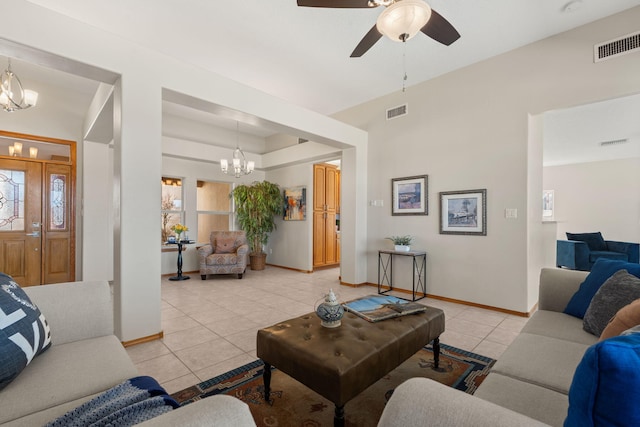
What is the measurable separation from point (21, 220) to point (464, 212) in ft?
22.1

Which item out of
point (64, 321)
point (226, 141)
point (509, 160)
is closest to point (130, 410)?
point (64, 321)

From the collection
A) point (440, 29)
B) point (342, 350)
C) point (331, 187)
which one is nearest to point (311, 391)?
point (342, 350)

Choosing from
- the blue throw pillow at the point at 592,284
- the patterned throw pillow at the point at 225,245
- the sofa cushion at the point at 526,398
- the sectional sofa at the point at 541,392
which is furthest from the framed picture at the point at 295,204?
the sofa cushion at the point at 526,398

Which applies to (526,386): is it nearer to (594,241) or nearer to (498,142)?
(498,142)

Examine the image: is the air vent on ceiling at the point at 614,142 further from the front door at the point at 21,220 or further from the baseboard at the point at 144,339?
the front door at the point at 21,220

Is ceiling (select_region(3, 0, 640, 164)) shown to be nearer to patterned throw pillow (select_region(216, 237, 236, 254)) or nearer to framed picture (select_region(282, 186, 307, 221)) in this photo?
framed picture (select_region(282, 186, 307, 221))

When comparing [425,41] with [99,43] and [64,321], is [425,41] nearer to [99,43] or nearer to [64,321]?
[99,43]

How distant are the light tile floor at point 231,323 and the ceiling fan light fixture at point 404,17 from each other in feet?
8.82

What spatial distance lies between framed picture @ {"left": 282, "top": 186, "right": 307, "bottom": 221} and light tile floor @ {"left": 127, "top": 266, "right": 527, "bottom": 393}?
178 cm

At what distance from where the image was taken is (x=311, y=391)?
199 cm

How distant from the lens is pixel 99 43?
8.37ft

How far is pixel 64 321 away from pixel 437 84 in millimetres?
Result: 4915

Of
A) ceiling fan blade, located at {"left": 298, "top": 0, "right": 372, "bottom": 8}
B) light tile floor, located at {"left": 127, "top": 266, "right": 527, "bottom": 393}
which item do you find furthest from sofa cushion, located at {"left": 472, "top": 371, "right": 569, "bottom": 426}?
ceiling fan blade, located at {"left": 298, "top": 0, "right": 372, "bottom": 8}

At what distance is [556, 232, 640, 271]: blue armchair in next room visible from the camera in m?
6.02
